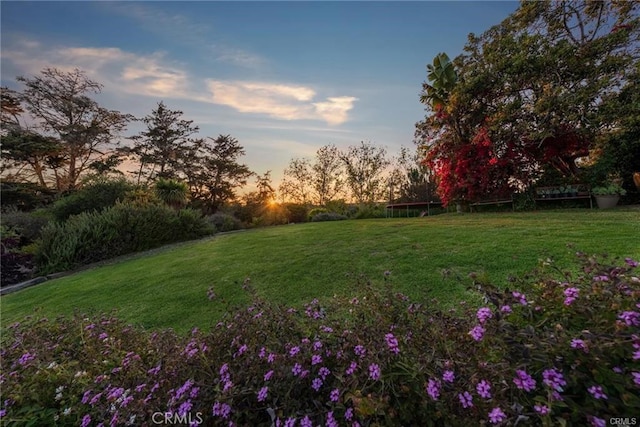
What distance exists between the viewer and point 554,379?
0.85 meters

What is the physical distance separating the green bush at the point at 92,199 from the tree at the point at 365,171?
1207 cm

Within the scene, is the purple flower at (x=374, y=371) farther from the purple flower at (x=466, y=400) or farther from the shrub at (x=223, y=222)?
the shrub at (x=223, y=222)

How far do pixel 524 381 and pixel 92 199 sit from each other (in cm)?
1416

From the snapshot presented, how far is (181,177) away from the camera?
19922 mm

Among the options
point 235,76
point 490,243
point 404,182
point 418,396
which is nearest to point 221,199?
point 404,182

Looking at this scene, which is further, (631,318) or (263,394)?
(263,394)

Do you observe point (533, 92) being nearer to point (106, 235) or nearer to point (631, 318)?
point (631, 318)

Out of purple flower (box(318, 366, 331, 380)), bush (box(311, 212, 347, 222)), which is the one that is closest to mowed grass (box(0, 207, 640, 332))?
purple flower (box(318, 366, 331, 380))

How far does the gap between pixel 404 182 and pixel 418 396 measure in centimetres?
1815

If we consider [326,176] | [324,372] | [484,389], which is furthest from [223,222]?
[484,389]

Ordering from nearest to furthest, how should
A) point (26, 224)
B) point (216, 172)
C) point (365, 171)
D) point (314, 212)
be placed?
point (26, 224) → point (314, 212) → point (365, 171) → point (216, 172)

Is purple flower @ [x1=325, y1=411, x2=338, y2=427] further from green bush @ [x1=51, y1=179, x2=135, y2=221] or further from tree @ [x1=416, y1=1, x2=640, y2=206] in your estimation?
green bush @ [x1=51, y1=179, x2=135, y2=221]

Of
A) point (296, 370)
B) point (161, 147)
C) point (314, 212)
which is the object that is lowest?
point (314, 212)

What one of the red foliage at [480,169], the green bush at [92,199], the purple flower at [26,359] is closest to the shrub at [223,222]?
the green bush at [92,199]
